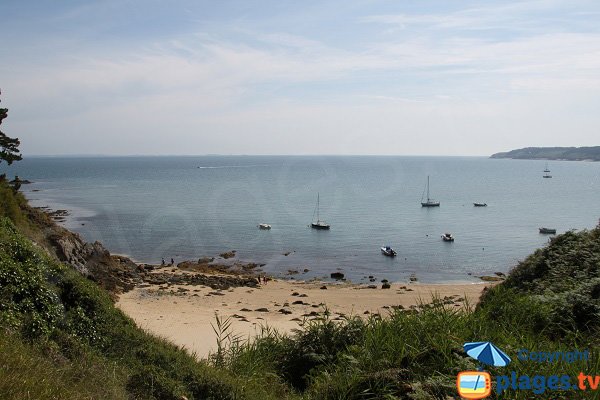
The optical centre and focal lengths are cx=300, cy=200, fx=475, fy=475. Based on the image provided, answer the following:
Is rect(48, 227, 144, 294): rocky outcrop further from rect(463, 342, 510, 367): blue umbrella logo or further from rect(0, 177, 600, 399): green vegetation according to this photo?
rect(463, 342, 510, 367): blue umbrella logo

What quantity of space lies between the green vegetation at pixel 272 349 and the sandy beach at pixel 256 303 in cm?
751

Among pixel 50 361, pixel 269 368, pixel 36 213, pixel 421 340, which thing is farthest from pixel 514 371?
pixel 36 213

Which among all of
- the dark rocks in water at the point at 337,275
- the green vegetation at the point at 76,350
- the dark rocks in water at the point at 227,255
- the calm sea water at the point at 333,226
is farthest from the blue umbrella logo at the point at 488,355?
the dark rocks in water at the point at 227,255

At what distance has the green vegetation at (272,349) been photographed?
6176 millimetres

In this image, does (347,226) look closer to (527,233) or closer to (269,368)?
(527,233)

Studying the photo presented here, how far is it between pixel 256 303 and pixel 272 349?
59.6ft

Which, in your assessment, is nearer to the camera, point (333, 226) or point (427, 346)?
point (427, 346)

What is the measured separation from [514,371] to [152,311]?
21133mm

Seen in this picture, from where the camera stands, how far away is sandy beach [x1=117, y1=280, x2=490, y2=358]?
2066 centimetres

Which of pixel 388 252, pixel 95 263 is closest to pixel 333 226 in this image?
pixel 388 252

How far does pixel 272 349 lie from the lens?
954 centimetres

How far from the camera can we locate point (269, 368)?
346 inches
